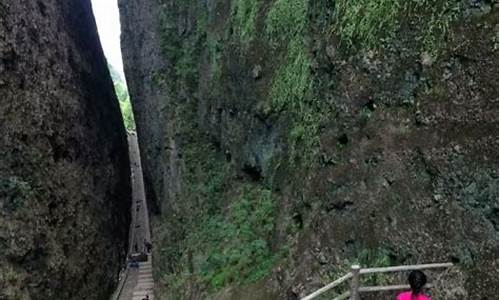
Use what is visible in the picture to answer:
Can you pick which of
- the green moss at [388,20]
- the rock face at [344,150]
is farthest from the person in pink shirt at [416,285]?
the green moss at [388,20]

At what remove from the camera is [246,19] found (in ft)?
44.4

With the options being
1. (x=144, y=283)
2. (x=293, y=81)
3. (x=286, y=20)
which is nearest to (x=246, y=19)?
(x=286, y=20)

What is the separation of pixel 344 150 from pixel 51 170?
1300cm

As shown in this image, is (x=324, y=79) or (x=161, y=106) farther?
(x=161, y=106)

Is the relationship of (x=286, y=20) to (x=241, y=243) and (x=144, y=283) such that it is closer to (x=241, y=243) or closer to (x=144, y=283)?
(x=241, y=243)

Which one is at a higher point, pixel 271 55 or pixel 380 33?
pixel 271 55

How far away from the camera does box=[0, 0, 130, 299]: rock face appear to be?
15.8 m

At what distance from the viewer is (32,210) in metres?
16.4

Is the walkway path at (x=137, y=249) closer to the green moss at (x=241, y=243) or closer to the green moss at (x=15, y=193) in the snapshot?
the green moss at (x=15, y=193)

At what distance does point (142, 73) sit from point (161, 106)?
12.1 ft

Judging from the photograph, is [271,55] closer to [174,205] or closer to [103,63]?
[174,205]

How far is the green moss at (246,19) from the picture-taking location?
42.7ft

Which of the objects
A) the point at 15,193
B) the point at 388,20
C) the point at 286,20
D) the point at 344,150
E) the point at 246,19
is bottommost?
the point at 344,150

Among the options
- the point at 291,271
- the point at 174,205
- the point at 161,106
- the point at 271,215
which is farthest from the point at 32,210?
the point at 291,271
